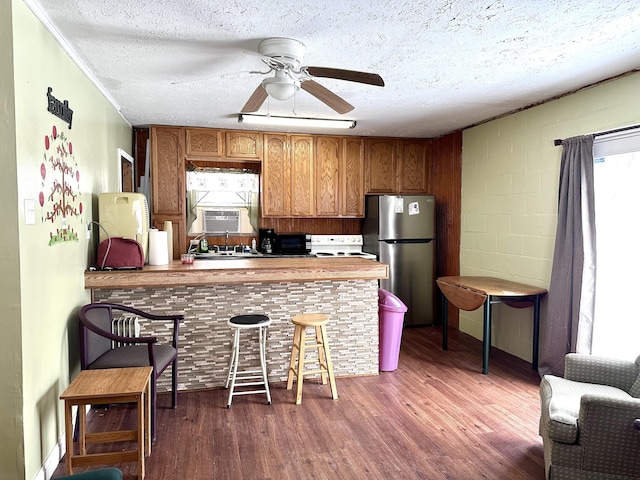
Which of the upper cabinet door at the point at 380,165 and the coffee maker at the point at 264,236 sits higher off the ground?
the upper cabinet door at the point at 380,165

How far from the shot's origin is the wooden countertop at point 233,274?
10.5 ft

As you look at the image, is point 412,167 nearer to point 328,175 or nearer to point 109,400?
point 328,175

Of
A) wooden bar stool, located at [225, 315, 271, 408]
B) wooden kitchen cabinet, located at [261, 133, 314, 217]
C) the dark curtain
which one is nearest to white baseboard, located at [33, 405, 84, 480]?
wooden bar stool, located at [225, 315, 271, 408]

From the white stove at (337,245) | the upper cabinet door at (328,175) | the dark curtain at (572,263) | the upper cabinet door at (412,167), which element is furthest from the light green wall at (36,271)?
the upper cabinet door at (412,167)

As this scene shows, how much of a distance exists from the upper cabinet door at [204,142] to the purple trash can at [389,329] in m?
2.67

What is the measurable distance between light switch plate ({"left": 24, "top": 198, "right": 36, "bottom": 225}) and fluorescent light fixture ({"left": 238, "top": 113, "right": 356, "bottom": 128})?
2619mm

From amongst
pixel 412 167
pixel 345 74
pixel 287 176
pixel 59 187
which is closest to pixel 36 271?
pixel 59 187

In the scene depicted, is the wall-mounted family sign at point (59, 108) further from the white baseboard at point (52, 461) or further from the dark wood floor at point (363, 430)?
the dark wood floor at point (363, 430)

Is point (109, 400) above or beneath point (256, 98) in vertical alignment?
beneath

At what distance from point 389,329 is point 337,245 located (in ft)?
6.74

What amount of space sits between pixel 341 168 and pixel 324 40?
121 inches

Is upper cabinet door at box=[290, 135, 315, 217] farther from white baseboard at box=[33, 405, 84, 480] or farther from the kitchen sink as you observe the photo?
white baseboard at box=[33, 405, 84, 480]

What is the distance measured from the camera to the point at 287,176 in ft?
18.0

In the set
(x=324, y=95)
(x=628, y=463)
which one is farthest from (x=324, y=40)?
(x=628, y=463)
